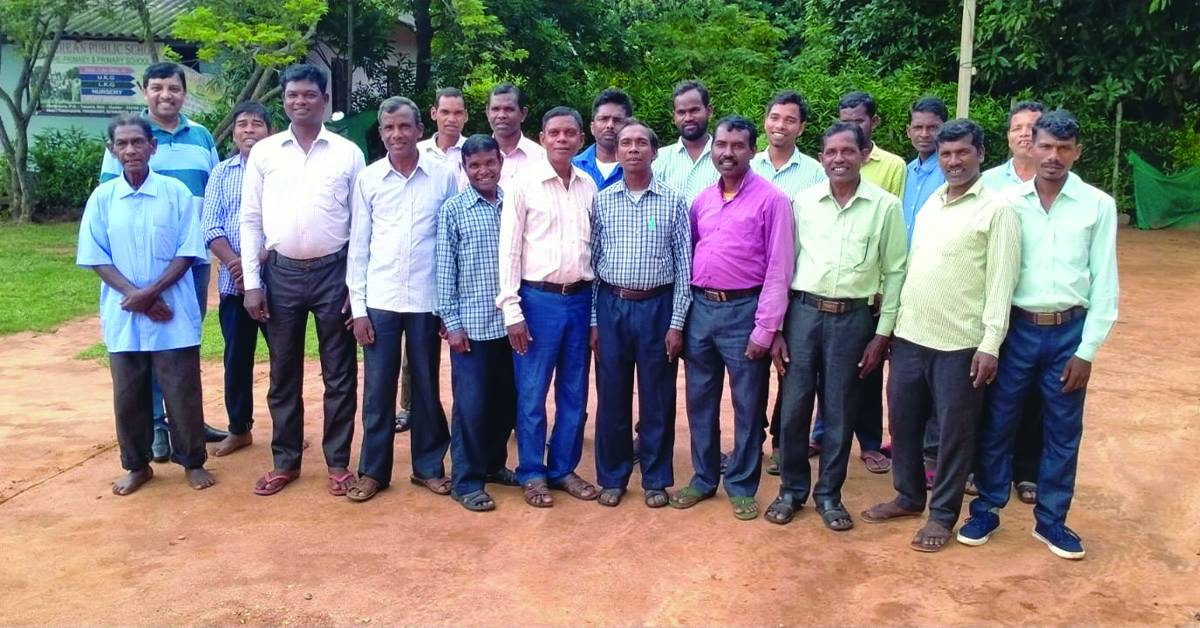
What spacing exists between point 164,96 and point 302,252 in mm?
1424

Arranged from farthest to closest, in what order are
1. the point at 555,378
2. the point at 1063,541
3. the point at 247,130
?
the point at 247,130 → the point at 555,378 → the point at 1063,541

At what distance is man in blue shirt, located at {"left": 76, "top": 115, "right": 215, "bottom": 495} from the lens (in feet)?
15.7

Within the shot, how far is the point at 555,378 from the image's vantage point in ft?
16.3

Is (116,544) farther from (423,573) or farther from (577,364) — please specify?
(577,364)

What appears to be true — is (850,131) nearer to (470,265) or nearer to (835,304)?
(835,304)

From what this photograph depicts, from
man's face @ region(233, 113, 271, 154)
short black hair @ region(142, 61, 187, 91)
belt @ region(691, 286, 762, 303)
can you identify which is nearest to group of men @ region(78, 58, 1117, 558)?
belt @ region(691, 286, 762, 303)

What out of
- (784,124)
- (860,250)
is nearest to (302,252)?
(784,124)

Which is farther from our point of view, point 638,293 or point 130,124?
point 130,124

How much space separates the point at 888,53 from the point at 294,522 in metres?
14.6

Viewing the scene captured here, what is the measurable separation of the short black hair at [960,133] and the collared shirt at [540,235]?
5.16 ft

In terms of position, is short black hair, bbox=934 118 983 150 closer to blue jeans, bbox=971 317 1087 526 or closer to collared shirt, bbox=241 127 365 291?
blue jeans, bbox=971 317 1087 526

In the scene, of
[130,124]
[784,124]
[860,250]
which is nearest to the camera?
[860,250]

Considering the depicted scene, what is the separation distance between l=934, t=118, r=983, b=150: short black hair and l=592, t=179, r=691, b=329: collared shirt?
115cm

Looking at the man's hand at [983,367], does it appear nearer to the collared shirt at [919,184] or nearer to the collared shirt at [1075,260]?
the collared shirt at [1075,260]
